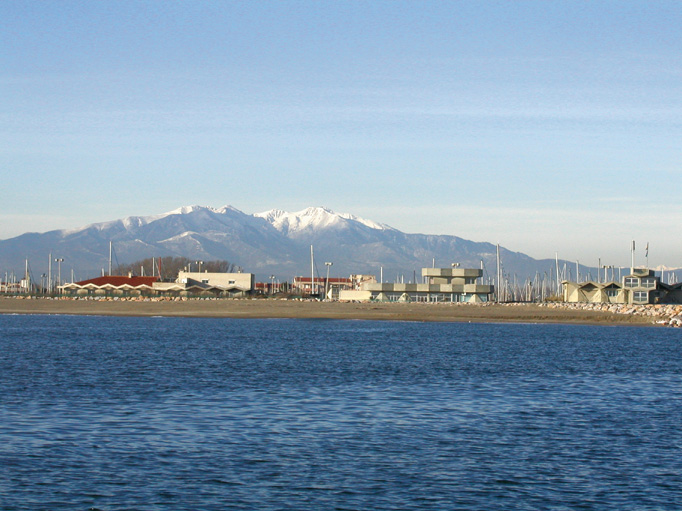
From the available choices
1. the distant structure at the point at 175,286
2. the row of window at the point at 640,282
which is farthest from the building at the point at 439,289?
the distant structure at the point at 175,286

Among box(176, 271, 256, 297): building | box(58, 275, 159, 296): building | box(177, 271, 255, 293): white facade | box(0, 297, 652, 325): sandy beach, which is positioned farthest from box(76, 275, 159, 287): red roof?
box(0, 297, 652, 325): sandy beach

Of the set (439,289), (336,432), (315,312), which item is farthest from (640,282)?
(336,432)

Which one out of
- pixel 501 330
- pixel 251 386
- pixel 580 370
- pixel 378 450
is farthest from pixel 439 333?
pixel 378 450

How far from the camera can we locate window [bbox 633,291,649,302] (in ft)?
452

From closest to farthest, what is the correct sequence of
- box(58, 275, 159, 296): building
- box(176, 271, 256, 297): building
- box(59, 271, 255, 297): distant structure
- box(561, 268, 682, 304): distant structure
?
1. box(561, 268, 682, 304): distant structure
2. box(59, 271, 255, 297): distant structure
3. box(176, 271, 256, 297): building
4. box(58, 275, 159, 296): building

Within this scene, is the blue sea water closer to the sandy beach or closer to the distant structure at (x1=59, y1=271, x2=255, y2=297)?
the sandy beach

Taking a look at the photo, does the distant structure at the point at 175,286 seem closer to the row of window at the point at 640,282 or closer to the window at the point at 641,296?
the row of window at the point at 640,282

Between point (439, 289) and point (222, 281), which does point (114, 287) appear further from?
point (439, 289)

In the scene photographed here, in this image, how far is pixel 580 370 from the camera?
46.6 m

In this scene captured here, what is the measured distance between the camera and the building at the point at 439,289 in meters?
160

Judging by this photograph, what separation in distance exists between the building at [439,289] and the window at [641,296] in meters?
29.8

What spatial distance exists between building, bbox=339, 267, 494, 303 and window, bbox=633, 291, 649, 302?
29.8 metres

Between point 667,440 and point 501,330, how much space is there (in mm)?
62064

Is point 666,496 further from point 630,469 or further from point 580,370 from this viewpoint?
point 580,370
